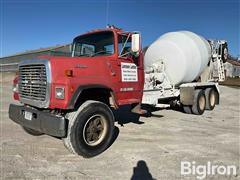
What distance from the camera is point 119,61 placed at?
608 centimetres

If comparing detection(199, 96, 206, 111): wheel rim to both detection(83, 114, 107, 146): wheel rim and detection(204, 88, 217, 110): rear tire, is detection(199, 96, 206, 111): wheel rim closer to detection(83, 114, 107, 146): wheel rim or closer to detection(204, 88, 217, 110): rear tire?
detection(204, 88, 217, 110): rear tire

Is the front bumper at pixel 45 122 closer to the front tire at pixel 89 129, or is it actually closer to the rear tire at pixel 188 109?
the front tire at pixel 89 129

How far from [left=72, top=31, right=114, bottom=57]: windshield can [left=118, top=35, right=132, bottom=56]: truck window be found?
0.22m

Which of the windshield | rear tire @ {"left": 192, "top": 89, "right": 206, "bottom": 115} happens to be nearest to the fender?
the windshield

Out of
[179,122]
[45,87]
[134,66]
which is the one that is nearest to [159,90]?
[179,122]

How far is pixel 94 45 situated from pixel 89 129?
2.44 metres

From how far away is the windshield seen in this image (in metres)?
6.20

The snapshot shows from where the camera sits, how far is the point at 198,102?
1048 centimetres

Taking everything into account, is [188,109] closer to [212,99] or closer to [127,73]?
[212,99]

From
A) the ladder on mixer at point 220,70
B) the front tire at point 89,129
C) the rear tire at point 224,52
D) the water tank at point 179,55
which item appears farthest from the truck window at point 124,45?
the rear tire at point 224,52

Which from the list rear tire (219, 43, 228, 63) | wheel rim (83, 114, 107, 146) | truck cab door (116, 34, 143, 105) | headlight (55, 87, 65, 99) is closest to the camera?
headlight (55, 87, 65, 99)

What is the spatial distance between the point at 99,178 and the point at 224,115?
27.0ft

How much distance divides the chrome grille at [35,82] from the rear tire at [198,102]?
7196 millimetres

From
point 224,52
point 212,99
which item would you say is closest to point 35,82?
point 212,99
